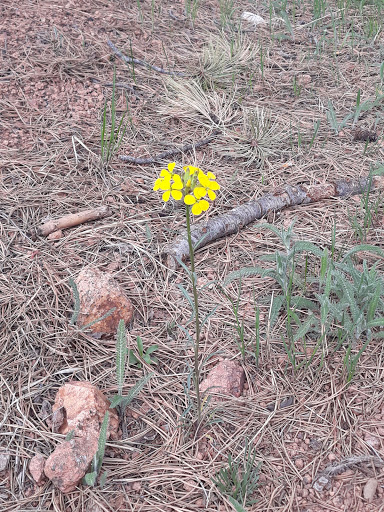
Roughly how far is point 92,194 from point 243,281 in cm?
88

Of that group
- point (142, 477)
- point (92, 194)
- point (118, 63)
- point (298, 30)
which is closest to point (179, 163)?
point (92, 194)

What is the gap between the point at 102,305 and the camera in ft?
6.14

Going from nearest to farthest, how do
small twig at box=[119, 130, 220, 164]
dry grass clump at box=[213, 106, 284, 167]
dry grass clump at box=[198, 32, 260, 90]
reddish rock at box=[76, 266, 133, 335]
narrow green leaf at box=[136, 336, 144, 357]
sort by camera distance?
narrow green leaf at box=[136, 336, 144, 357], reddish rock at box=[76, 266, 133, 335], small twig at box=[119, 130, 220, 164], dry grass clump at box=[213, 106, 284, 167], dry grass clump at box=[198, 32, 260, 90]

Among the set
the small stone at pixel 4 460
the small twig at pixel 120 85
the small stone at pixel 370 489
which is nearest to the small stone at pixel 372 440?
the small stone at pixel 370 489

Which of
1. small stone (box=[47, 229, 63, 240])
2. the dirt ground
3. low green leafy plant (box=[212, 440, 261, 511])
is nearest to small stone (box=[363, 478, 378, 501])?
the dirt ground

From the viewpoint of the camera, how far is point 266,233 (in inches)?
92.1

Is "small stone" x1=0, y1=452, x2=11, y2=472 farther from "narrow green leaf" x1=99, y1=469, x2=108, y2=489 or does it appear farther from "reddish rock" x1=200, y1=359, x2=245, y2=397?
"reddish rock" x1=200, y1=359, x2=245, y2=397

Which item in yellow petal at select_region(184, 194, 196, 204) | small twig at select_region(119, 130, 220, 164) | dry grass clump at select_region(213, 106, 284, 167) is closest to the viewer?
yellow petal at select_region(184, 194, 196, 204)

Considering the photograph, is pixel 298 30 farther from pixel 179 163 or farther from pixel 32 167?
pixel 32 167

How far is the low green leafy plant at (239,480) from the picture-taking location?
1411 mm

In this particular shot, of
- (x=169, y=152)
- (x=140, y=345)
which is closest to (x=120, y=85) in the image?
(x=169, y=152)

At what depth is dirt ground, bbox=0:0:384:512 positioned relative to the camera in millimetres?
1526

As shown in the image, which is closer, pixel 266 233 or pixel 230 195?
pixel 266 233

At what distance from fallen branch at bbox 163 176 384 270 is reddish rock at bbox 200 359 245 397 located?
0.55m
